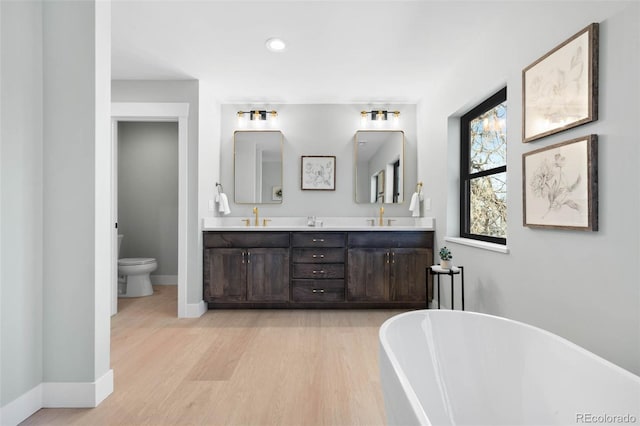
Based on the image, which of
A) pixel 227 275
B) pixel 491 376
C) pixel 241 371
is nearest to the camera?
pixel 491 376

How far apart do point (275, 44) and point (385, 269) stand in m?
2.32

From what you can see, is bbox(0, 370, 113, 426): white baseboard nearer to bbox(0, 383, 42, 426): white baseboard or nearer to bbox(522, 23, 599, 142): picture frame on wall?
bbox(0, 383, 42, 426): white baseboard

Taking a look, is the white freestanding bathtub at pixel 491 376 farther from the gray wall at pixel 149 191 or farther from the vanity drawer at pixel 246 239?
the gray wall at pixel 149 191

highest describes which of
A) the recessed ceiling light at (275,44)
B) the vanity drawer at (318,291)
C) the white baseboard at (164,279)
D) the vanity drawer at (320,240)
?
the recessed ceiling light at (275,44)

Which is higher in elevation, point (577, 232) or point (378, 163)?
point (378, 163)

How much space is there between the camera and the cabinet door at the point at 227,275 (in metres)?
3.51

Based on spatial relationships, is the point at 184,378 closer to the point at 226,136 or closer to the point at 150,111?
the point at 150,111

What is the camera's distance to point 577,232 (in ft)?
5.52

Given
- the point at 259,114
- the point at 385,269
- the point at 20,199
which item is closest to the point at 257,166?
the point at 259,114

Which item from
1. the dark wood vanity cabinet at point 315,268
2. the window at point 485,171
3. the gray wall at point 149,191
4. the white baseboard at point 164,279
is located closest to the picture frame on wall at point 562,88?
the window at point 485,171

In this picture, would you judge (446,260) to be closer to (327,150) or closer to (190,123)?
(327,150)

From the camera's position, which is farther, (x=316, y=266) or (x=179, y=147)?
(x=316, y=266)

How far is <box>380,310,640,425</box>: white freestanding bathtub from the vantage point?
1.07 meters

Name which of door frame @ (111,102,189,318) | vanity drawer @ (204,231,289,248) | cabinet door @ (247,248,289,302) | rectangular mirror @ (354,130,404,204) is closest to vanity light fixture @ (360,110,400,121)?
rectangular mirror @ (354,130,404,204)
